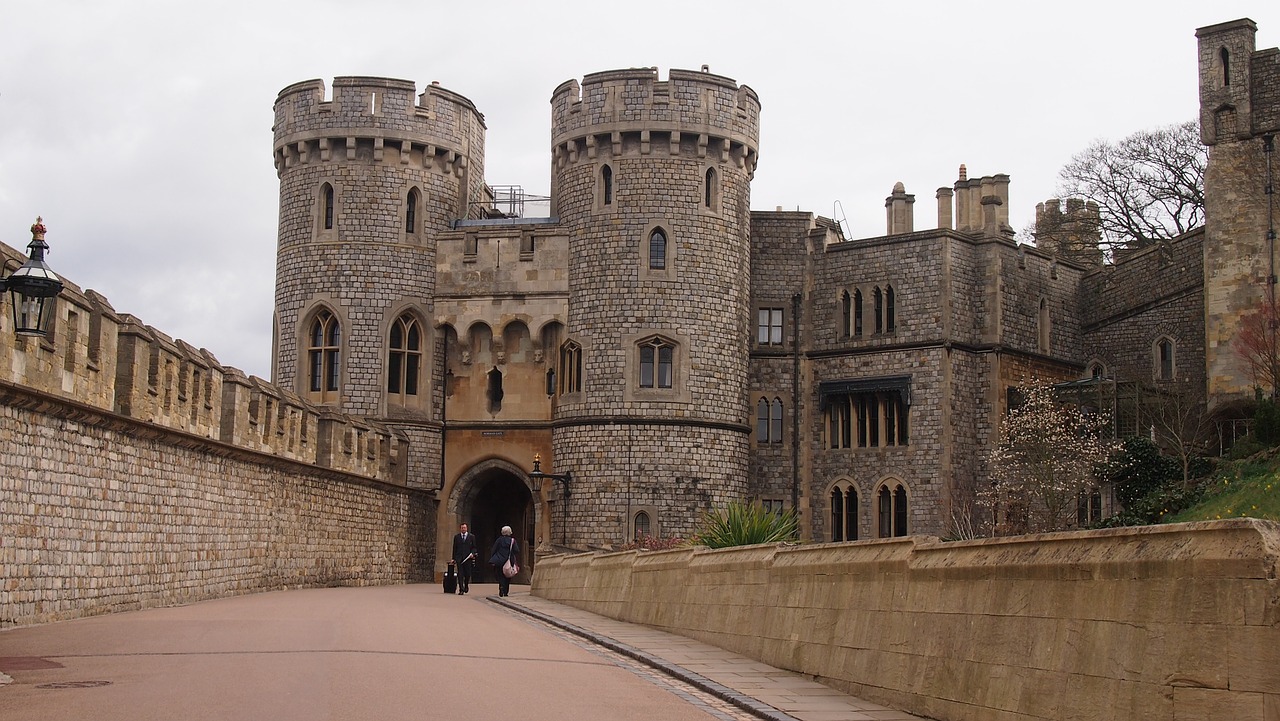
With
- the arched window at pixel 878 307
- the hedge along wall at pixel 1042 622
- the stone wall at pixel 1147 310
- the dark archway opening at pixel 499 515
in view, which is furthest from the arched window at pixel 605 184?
the hedge along wall at pixel 1042 622

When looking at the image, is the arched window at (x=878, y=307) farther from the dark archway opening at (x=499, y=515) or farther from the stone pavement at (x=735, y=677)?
the stone pavement at (x=735, y=677)

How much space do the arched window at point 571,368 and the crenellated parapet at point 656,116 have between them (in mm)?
4743

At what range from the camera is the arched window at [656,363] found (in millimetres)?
36688

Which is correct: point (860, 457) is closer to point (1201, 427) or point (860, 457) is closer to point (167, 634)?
point (1201, 427)

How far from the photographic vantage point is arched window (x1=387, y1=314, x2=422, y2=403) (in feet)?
Result: 127

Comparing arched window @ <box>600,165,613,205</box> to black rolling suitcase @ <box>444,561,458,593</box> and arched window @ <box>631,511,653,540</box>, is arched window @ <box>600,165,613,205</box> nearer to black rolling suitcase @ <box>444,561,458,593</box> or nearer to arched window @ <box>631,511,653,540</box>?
arched window @ <box>631,511,653,540</box>

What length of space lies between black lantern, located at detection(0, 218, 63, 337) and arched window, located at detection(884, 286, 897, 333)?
27757mm

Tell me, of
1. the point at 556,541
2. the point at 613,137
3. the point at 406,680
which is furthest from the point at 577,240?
the point at 406,680

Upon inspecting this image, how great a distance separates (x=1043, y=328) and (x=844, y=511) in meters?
7.26

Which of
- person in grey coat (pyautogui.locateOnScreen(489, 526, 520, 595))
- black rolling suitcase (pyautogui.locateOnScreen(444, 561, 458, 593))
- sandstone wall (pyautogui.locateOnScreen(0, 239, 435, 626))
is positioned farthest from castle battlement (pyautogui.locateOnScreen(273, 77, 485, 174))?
person in grey coat (pyautogui.locateOnScreen(489, 526, 520, 595))

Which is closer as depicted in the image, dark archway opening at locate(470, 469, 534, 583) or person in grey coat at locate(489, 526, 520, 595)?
person in grey coat at locate(489, 526, 520, 595)

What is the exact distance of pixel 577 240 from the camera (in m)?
37.9

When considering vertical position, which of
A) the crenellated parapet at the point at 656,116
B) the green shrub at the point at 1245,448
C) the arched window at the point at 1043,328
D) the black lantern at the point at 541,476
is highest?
the crenellated parapet at the point at 656,116

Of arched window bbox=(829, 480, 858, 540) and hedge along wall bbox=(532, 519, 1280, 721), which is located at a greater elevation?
arched window bbox=(829, 480, 858, 540)
